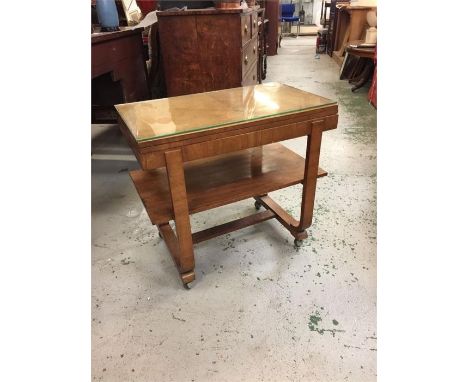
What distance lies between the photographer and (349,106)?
3.62 meters

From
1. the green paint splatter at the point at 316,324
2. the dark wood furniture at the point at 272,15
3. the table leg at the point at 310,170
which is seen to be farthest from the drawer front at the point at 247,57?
the dark wood furniture at the point at 272,15

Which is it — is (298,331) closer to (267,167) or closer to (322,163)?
(267,167)

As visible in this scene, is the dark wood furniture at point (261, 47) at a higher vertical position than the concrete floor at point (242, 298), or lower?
higher

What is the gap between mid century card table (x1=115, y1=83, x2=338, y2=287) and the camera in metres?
1.01

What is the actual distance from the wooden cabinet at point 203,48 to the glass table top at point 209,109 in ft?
2.99

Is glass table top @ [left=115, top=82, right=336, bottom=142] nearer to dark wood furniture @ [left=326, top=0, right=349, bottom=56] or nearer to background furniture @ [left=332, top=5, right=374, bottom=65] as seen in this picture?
background furniture @ [left=332, top=5, right=374, bottom=65]

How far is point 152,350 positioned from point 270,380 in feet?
1.34

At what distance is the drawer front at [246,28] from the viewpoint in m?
2.17

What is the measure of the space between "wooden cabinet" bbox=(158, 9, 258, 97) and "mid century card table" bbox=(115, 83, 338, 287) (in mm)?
880

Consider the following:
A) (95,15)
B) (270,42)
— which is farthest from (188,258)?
(270,42)

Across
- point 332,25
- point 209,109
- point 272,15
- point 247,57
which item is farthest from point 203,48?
point 332,25

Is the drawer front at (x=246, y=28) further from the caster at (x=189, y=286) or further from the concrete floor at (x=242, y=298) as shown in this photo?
the caster at (x=189, y=286)

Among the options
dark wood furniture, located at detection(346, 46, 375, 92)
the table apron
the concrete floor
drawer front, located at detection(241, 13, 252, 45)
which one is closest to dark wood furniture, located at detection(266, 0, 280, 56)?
dark wood furniture, located at detection(346, 46, 375, 92)

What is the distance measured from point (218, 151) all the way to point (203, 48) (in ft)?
4.56
